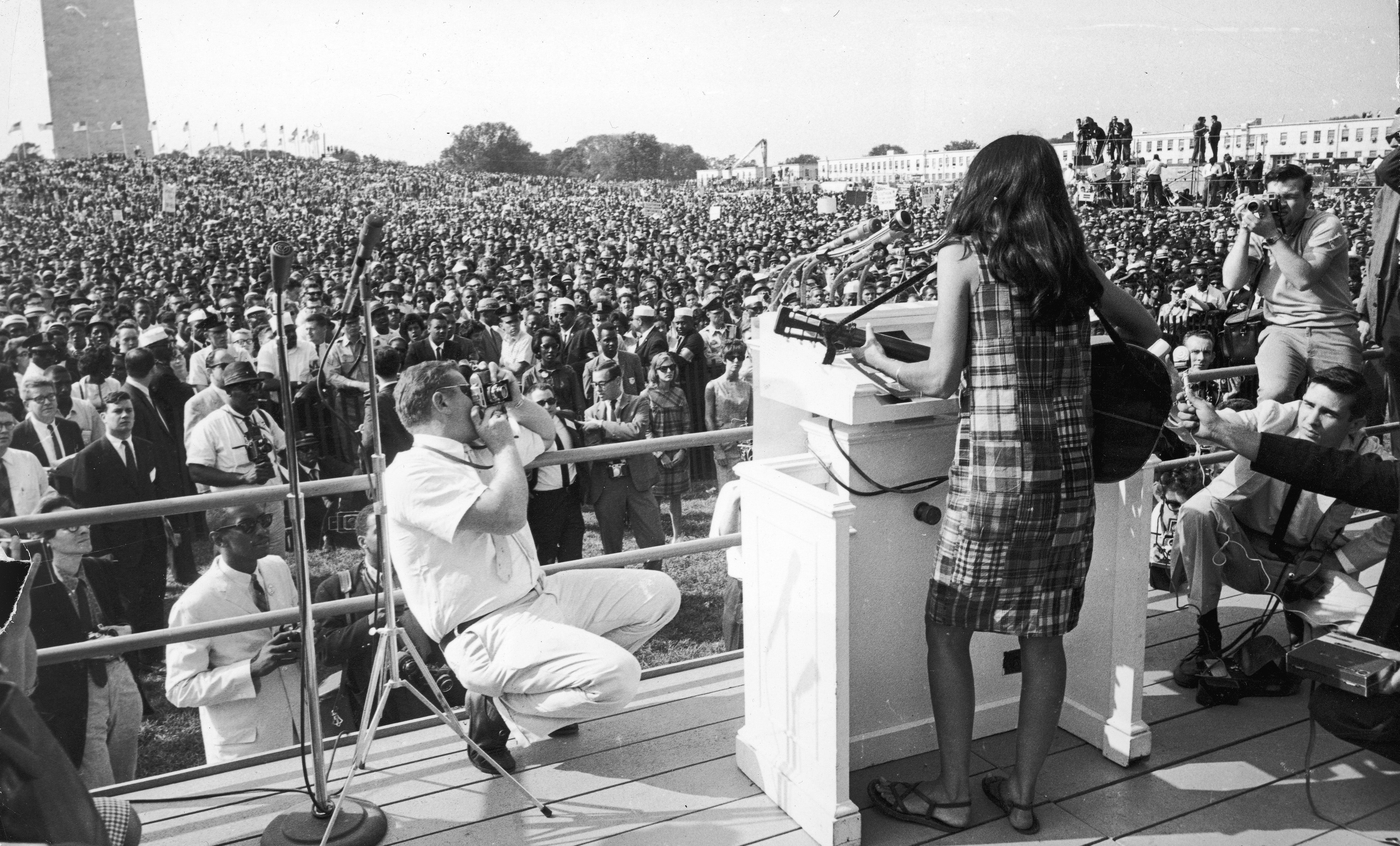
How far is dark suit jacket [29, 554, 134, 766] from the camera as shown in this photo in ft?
12.0

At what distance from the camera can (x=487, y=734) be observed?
2615 millimetres

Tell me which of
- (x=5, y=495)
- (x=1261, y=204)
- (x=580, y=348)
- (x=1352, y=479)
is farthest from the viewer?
(x=580, y=348)

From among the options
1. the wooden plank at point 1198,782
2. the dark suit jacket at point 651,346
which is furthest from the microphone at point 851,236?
the dark suit jacket at point 651,346

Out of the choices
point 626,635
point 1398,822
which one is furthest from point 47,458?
point 1398,822

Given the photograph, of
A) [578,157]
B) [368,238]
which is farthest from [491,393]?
[578,157]

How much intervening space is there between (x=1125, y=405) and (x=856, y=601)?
0.76 meters

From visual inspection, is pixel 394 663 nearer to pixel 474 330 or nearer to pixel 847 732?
pixel 847 732

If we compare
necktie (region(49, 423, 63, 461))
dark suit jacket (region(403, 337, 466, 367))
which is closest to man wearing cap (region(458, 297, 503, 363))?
dark suit jacket (region(403, 337, 466, 367))

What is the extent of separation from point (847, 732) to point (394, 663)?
1088 mm

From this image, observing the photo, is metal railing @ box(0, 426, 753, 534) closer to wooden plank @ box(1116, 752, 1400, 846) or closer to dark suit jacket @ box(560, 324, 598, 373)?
wooden plank @ box(1116, 752, 1400, 846)

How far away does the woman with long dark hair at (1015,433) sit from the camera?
2.00m

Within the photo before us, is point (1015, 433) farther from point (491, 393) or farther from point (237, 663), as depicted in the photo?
point (237, 663)

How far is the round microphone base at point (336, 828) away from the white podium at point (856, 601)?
87 cm

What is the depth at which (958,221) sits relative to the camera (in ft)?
6.69
